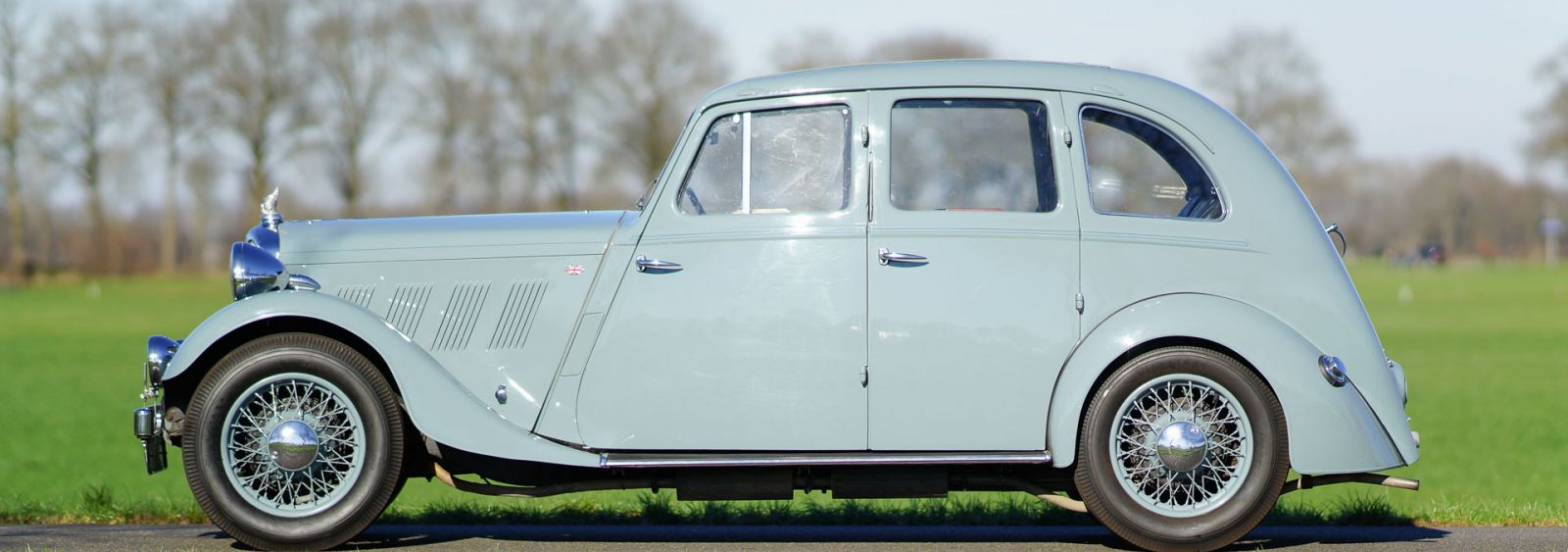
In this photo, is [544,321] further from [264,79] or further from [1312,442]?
[264,79]

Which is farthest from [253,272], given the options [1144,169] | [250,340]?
[1144,169]

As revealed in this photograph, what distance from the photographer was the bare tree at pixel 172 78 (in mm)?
59125

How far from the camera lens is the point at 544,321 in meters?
5.56

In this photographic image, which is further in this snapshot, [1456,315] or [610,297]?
[1456,315]

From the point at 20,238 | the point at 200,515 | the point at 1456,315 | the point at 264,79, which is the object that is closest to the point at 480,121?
the point at 264,79

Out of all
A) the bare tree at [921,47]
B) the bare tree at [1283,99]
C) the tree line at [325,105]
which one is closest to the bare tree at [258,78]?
the tree line at [325,105]

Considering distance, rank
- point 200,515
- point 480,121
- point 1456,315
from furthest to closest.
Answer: point 480,121 → point 1456,315 → point 200,515

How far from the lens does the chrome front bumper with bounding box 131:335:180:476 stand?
541 centimetres

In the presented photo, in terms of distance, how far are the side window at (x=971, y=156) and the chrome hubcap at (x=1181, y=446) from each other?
95 cm

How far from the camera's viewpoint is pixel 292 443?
5406mm

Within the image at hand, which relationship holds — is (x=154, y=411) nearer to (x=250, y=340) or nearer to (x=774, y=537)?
(x=250, y=340)

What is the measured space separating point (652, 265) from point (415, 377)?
3.24 feet

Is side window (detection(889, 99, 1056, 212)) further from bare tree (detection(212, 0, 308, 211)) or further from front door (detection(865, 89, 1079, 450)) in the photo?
bare tree (detection(212, 0, 308, 211))

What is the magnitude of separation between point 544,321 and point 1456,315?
133 ft
